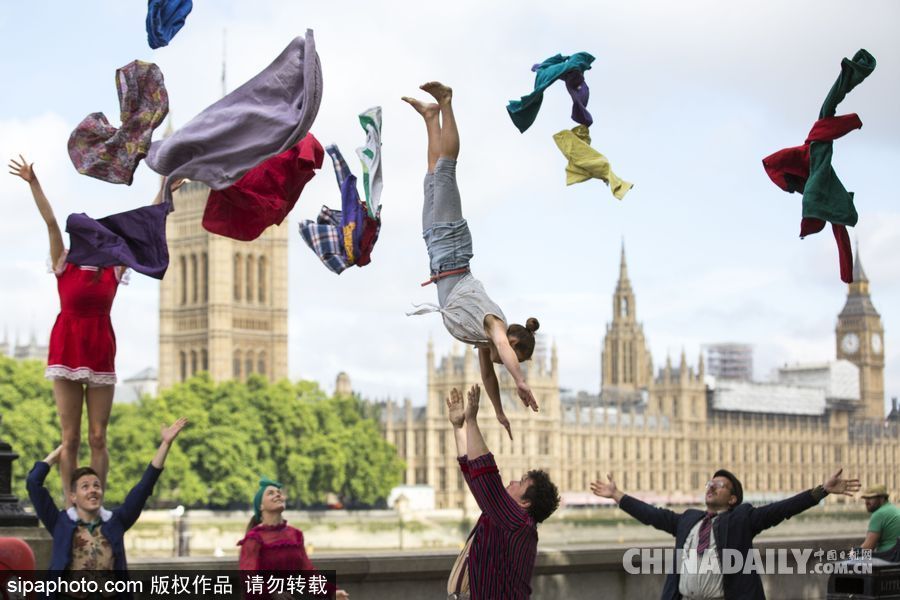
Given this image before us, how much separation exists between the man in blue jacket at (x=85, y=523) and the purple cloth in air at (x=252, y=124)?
1087 millimetres

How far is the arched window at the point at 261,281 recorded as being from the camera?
92.1 meters

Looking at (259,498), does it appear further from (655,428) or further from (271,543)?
(655,428)

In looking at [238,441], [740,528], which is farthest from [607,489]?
[238,441]

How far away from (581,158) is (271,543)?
6.35 feet

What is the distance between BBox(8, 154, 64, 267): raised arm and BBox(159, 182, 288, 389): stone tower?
269ft

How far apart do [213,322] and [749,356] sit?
39.1m

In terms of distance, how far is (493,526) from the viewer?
638 cm

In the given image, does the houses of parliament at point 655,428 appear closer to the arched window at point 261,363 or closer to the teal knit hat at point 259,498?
the arched window at point 261,363

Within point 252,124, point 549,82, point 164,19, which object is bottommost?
point 252,124

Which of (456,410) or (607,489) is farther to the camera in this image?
(607,489)

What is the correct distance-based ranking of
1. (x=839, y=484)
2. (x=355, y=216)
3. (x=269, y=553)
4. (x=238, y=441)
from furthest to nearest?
1. (x=238, y=441)
2. (x=839, y=484)
3. (x=355, y=216)
4. (x=269, y=553)

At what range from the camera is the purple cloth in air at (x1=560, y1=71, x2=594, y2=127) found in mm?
6923

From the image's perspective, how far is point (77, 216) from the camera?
6.66 metres

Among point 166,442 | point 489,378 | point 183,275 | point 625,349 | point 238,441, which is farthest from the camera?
point 625,349
